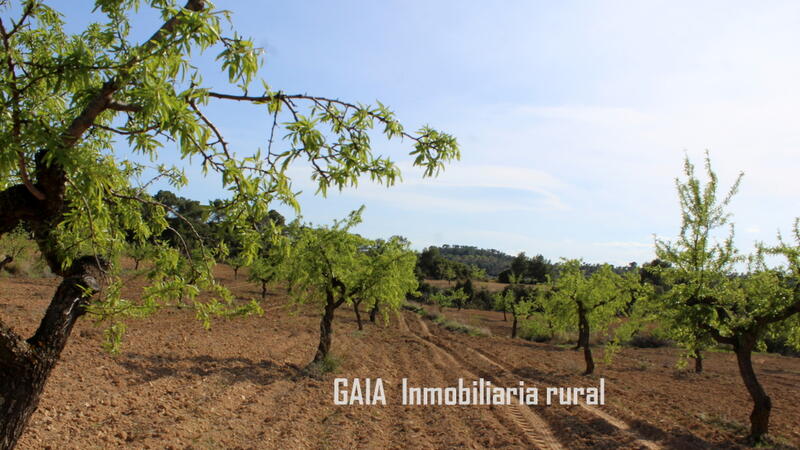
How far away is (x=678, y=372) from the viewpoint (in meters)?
23.7

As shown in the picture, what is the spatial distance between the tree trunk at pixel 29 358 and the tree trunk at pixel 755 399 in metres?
14.1

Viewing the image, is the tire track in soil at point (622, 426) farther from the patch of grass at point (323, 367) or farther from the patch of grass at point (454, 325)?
the patch of grass at point (454, 325)

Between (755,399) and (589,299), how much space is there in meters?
11.1

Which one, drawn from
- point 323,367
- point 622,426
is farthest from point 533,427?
point 323,367

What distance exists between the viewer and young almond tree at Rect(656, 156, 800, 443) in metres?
11.1

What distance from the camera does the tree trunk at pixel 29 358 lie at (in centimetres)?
375

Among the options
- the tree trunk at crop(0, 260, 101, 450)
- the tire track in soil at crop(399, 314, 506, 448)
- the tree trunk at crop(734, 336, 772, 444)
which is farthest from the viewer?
the tree trunk at crop(734, 336, 772, 444)

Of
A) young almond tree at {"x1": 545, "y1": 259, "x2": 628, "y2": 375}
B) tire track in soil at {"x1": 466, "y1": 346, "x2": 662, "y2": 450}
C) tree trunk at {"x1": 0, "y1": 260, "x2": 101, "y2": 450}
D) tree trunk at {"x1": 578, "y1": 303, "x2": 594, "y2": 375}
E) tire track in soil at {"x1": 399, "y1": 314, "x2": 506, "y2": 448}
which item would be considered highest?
young almond tree at {"x1": 545, "y1": 259, "x2": 628, "y2": 375}

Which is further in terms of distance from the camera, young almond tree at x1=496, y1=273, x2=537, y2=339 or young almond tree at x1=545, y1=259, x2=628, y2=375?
young almond tree at x1=496, y1=273, x2=537, y2=339

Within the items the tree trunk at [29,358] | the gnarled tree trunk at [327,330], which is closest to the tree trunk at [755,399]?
the gnarled tree trunk at [327,330]

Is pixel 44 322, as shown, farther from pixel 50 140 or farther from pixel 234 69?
pixel 234 69

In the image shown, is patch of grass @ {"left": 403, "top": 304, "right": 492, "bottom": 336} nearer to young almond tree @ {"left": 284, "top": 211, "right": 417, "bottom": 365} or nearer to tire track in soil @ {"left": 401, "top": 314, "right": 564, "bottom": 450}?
young almond tree @ {"left": 284, "top": 211, "right": 417, "bottom": 365}

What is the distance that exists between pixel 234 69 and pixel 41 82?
1996 mm

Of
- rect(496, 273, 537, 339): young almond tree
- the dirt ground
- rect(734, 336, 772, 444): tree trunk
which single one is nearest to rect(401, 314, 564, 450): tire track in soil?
the dirt ground
